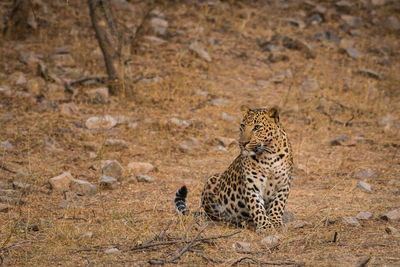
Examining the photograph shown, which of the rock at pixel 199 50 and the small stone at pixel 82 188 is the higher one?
the rock at pixel 199 50

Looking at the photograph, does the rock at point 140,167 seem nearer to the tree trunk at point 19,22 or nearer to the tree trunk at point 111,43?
the tree trunk at point 111,43

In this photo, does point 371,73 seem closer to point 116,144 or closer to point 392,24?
point 392,24

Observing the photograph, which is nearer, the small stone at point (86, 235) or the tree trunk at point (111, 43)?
the small stone at point (86, 235)

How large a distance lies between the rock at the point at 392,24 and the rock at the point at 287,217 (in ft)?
36.7

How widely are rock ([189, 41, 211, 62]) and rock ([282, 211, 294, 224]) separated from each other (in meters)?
7.22

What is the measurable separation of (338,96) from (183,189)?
6732 millimetres

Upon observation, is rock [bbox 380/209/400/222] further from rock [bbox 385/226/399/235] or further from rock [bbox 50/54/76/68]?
rock [bbox 50/54/76/68]

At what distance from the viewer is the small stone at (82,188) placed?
311 inches

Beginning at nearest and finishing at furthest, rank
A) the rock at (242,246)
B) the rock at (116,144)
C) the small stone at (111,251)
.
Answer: the small stone at (111,251) → the rock at (242,246) → the rock at (116,144)

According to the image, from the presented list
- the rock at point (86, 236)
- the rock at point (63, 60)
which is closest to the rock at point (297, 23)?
the rock at point (63, 60)

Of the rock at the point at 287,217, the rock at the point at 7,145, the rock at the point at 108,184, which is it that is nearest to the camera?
the rock at the point at 287,217

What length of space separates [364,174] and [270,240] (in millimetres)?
3654

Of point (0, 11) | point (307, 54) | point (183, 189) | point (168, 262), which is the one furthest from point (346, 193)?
point (0, 11)

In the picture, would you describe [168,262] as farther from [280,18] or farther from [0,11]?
[280,18]
